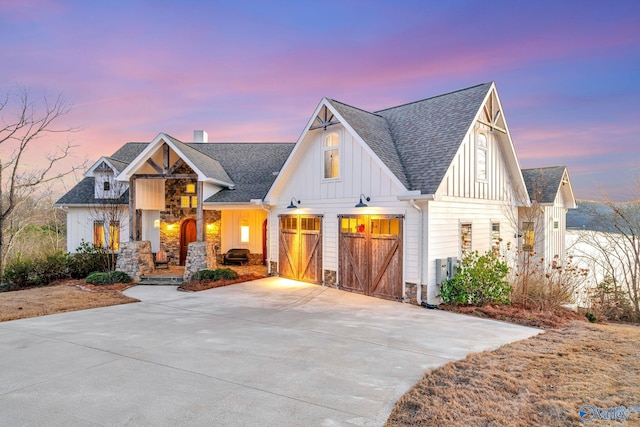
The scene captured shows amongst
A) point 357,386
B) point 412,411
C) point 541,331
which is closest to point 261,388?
point 357,386

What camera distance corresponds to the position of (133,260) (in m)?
13.4

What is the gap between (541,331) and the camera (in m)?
7.23

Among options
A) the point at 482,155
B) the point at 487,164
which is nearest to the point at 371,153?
the point at 482,155

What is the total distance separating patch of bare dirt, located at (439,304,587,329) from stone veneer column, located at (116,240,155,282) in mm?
11131

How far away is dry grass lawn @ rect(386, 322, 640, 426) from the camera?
3512 millimetres

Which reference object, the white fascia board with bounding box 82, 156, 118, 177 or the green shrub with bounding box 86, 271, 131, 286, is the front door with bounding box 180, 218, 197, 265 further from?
the white fascia board with bounding box 82, 156, 118, 177

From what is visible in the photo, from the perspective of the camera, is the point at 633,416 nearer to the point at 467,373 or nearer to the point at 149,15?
the point at 467,373

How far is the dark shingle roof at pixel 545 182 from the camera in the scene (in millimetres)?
14203

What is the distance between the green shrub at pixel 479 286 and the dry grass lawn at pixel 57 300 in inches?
358

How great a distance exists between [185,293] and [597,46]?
1662 centimetres

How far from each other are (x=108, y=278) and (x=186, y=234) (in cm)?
453

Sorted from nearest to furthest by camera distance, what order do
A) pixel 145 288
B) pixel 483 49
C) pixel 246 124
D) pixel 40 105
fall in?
pixel 145 288
pixel 483 49
pixel 40 105
pixel 246 124

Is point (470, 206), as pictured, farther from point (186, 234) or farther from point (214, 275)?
point (186, 234)

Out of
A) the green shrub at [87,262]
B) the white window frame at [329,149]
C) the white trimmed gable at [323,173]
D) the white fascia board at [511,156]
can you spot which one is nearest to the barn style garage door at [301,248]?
the white trimmed gable at [323,173]
